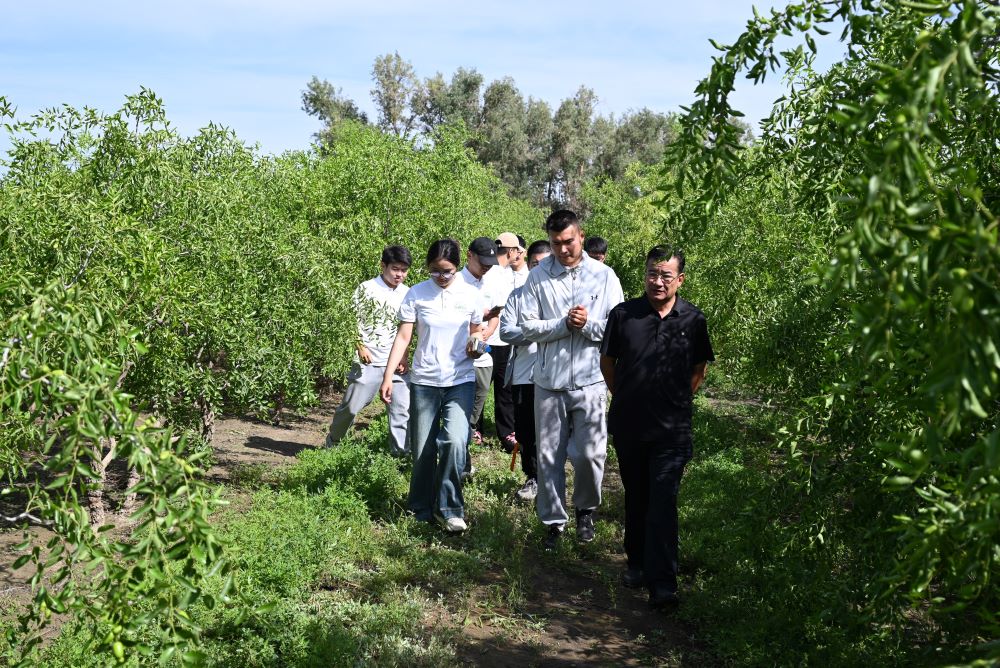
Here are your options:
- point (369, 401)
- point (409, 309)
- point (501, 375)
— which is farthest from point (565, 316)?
point (501, 375)

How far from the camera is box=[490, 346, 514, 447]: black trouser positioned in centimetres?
1062

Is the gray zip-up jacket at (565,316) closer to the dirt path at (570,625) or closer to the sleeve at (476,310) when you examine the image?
the sleeve at (476,310)

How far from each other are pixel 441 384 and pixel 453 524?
1105mm

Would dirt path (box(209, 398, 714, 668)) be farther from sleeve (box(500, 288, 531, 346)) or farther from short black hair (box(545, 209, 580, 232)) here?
short black hair (box(545, 209, 580, 232))

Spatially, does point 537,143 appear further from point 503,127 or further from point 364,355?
point 364,355

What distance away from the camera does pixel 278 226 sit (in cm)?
891

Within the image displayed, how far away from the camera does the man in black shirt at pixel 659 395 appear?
614 cm

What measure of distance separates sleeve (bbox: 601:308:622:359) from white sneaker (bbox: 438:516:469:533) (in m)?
1.94

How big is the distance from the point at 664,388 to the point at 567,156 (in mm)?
59721

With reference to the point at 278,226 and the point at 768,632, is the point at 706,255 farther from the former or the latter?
the point at 768,632

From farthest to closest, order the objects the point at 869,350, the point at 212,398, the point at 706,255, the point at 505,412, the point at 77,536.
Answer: the point at 706,255 < the point at 505,412 < the point at 212,398 < the point at 77,536 < the point at 869,350

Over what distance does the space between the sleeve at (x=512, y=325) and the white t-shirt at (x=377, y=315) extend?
210cm

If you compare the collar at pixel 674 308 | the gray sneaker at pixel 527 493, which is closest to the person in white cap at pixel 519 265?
the gray sneaker at pixel 527 493

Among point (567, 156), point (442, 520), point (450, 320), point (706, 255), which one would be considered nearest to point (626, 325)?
point (450, 320)
